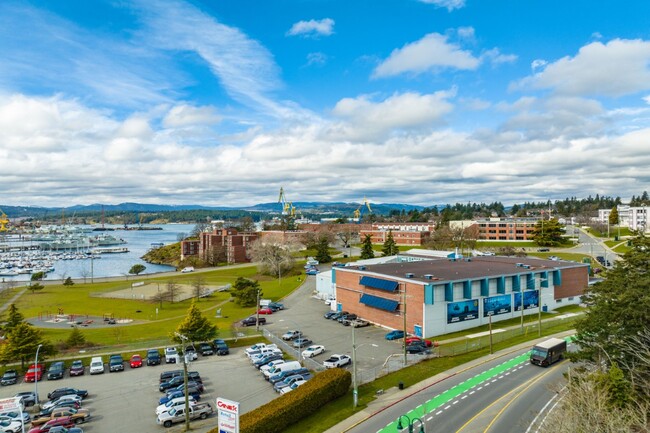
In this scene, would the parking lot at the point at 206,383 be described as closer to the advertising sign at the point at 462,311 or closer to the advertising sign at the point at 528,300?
the advertising sign at the point at 462,311

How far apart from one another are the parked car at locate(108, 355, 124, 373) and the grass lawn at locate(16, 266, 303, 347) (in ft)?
19.2

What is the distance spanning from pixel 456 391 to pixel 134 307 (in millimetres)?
60781

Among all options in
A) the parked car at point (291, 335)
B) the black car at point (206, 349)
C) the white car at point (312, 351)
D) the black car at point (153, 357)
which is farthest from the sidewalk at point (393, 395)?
the black car at point (153, 357)

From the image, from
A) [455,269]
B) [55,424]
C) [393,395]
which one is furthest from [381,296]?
[55,424]

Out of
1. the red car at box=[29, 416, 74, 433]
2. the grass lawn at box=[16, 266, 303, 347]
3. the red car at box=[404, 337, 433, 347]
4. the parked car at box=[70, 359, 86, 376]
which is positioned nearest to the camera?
the red car at box=[29, 416, 74, 433]

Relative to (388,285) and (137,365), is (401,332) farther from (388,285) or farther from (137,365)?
(137,365)

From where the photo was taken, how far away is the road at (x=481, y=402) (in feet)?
86.2

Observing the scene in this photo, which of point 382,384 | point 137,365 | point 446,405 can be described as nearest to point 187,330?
point 137,365

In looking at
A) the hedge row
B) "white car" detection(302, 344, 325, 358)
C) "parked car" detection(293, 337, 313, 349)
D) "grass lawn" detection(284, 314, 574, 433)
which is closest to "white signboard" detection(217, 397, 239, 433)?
the hedge row

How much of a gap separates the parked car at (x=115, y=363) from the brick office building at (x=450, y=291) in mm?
29004

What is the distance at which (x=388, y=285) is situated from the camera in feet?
175

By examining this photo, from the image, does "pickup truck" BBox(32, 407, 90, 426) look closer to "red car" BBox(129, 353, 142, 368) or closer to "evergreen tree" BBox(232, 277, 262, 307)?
Result: "red car" BBox(129, 353, 142, 368)

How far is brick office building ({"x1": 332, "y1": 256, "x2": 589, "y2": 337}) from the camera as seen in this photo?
5016 centimetres

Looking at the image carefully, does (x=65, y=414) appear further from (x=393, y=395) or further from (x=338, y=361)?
(x=393, y=395)
